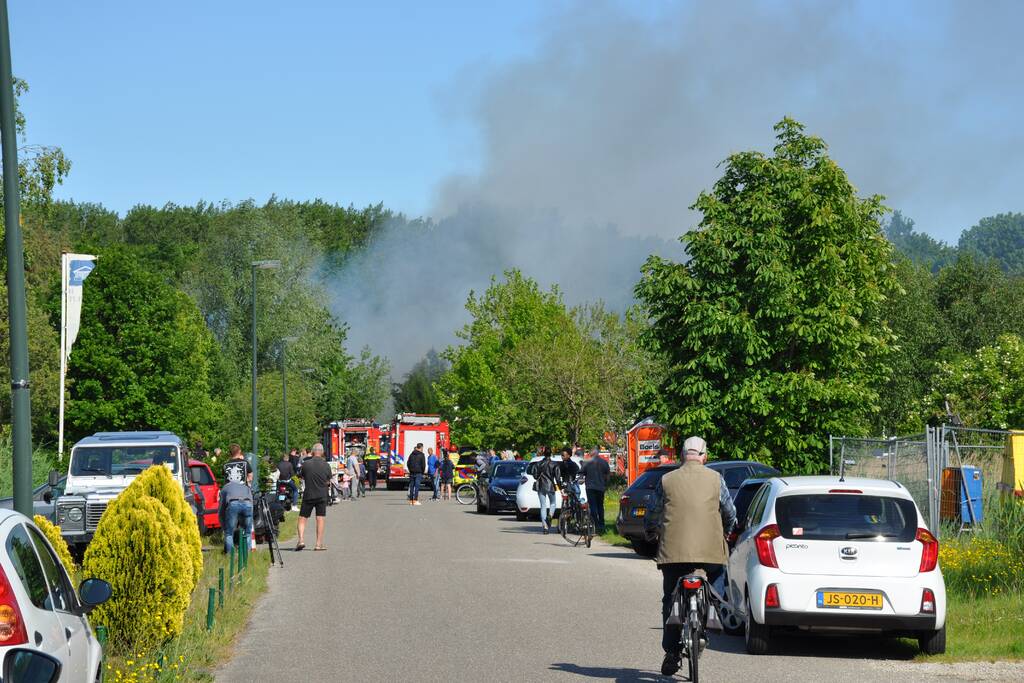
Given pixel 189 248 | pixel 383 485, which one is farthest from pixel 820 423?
pixel 189 248

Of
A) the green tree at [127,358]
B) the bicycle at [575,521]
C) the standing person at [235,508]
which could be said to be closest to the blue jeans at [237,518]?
the standing person at [235,508]

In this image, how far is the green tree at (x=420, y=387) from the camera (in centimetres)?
11785

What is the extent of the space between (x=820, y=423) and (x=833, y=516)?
688 inches

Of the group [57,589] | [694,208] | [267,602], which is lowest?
[267,602]

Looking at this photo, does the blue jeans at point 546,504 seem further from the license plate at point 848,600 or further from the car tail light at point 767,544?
the license plate at point 848,600

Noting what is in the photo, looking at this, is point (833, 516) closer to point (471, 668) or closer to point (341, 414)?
point (471, 668)

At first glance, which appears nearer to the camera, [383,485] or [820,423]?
[820,423]

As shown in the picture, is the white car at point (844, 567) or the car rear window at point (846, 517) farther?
the car rear window at point (846, 517)

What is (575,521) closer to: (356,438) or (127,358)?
(127,358)

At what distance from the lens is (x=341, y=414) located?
106 metres

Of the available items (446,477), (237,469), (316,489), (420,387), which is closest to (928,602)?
(237,469)

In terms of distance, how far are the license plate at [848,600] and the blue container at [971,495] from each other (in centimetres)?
745

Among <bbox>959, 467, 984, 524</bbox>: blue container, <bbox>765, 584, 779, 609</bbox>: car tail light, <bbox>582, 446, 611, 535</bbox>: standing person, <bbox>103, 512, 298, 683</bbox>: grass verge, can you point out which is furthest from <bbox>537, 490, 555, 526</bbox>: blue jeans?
<bbox>765, 584, 779, 609</bbox>: car tail light

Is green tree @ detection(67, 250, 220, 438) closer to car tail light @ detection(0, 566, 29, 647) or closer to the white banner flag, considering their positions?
the white banner flag
